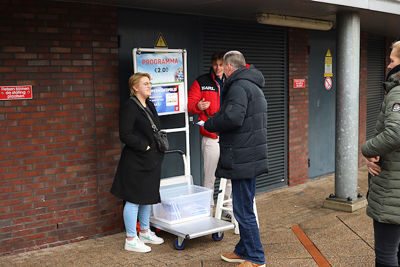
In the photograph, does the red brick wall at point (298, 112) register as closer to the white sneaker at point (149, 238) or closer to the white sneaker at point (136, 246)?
the white sneaker at point (149, 238)

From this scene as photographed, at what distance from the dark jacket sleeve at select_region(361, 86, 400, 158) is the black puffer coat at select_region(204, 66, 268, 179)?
49.0 inches

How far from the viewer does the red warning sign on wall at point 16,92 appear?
509cm

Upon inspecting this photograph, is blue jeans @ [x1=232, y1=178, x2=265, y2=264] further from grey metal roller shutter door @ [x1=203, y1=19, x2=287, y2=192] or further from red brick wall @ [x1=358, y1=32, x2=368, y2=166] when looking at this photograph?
red brick wall @ [x1=358, y1=32, x2=368, y2=166]

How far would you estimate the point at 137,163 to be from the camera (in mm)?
5250

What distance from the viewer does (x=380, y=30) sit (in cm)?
1061

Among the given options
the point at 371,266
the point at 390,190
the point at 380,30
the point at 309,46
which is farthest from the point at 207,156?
the point at 380,30

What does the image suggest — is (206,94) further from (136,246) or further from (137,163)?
(136,246)

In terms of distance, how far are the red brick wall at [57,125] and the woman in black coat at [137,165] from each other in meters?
0.64

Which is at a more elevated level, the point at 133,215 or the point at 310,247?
the point at 133,215

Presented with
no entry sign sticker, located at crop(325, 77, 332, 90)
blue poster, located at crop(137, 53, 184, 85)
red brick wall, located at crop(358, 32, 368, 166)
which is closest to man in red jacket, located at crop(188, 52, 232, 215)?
blue poster, located at crop(137, 53, 184, 85)

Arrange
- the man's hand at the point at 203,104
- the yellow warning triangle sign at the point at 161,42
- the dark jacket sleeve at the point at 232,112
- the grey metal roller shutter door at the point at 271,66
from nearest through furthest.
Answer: the dark jacket sleeve at the point at 232,112
the man's hand at the point at 203,104
the yellow warning triangle sign at the point at 161,42
the grey metal roller shutter door at the point at 271,66

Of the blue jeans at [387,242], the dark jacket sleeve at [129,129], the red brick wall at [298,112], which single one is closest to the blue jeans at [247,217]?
the dark jacket sleeve at [129,129]

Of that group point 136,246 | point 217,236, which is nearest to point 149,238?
point 136,246

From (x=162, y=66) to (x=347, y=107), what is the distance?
2767 mm
